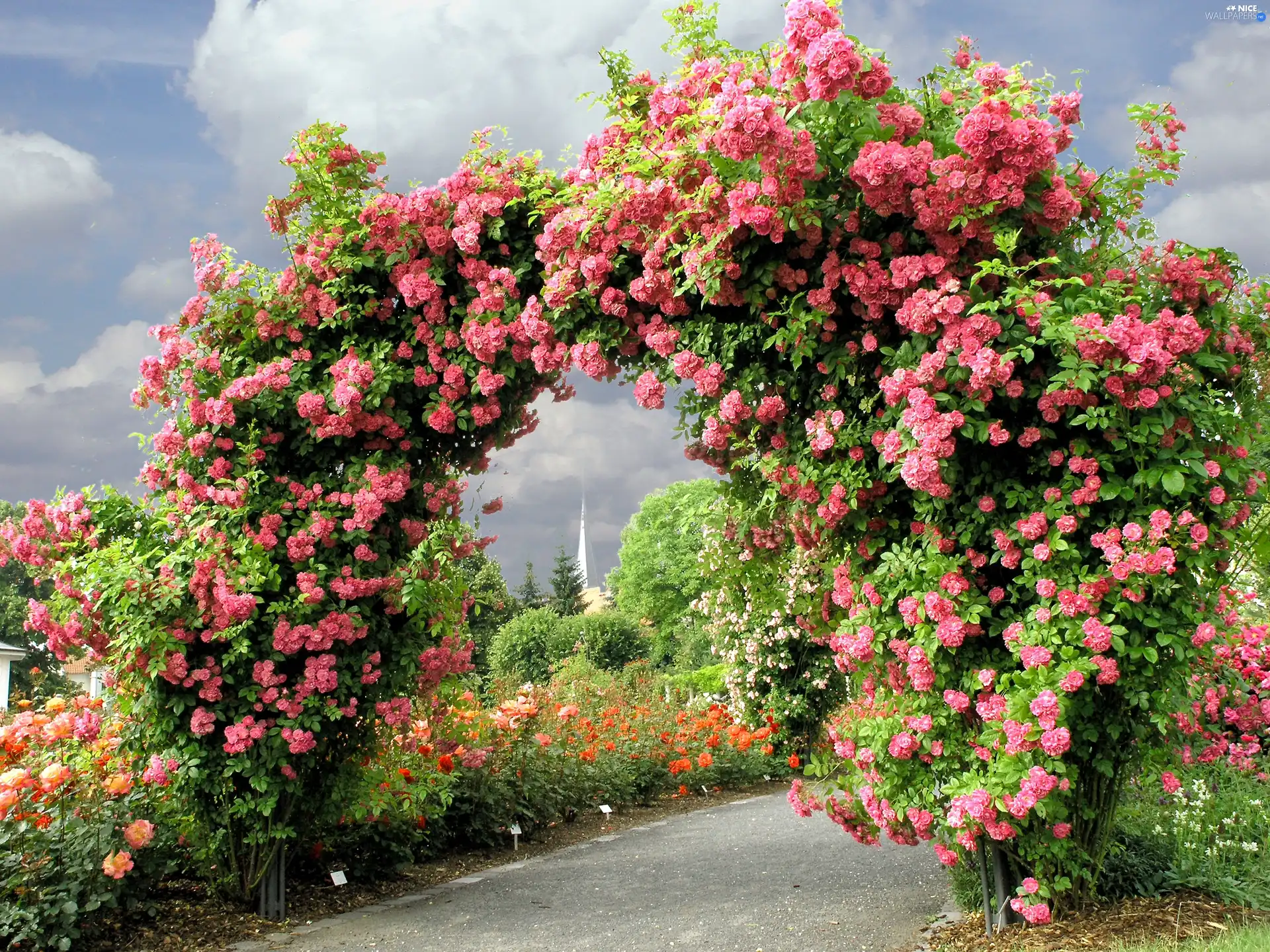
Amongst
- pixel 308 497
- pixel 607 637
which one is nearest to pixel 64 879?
pixel 308 497

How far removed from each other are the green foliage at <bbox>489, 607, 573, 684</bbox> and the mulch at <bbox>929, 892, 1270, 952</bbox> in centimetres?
1843

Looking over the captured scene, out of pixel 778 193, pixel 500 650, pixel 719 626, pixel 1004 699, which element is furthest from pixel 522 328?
pixel 500 650

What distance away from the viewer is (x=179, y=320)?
5.72 meters

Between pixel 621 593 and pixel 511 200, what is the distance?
32.6 meters

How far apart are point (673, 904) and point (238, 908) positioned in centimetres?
236

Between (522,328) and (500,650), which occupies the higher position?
(522,328)

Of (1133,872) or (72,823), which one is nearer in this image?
(1133,872)

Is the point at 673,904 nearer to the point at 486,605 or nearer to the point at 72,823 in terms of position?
the point at 72,823

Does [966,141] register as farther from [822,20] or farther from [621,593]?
[621,593]

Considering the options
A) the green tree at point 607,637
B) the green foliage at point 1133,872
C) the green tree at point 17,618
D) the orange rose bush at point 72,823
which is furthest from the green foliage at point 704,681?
the green tree at point 17,618

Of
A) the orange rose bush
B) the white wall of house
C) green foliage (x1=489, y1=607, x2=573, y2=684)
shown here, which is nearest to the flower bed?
the orange rose bush

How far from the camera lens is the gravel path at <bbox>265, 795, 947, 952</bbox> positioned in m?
4.79

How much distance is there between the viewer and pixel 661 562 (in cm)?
3566

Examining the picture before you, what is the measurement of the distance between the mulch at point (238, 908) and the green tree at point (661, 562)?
26.1 meters
